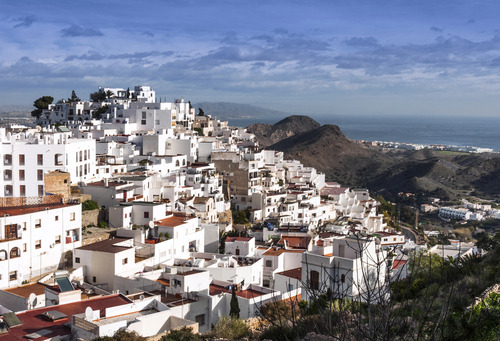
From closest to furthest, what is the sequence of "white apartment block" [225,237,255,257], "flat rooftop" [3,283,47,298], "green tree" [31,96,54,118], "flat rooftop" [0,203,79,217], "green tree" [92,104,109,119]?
"flat rooftop" [3,283,47,298], "flat rooftop" [0,203,79,217], "white apartment block" [225,237,255,257], "green tree" [92,104,109,119], "green tree" [31,96,54,118]

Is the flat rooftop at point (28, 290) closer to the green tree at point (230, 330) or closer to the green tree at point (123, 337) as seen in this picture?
the green tree at point (123, 337)

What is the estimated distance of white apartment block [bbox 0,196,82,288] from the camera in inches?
624

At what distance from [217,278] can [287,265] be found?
12.8ft

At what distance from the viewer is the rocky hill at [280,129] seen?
3898 inches

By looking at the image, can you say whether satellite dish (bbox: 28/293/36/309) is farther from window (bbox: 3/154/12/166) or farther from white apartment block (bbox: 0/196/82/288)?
window (bbox: 3/154/12/166)

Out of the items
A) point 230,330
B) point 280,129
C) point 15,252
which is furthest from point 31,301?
point 280,129

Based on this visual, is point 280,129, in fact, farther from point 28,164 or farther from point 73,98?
point 28,164

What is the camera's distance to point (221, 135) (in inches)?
1811

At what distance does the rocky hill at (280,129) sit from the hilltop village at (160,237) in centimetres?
5920

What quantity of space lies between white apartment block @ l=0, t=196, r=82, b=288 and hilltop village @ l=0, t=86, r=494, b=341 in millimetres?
39

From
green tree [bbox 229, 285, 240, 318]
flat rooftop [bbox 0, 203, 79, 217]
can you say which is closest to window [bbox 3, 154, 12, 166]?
flat rooftop [bbox 0, 203, 79, 217]

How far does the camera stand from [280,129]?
106m

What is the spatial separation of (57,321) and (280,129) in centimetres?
9531

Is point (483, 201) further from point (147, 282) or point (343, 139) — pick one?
point (147, 282)
